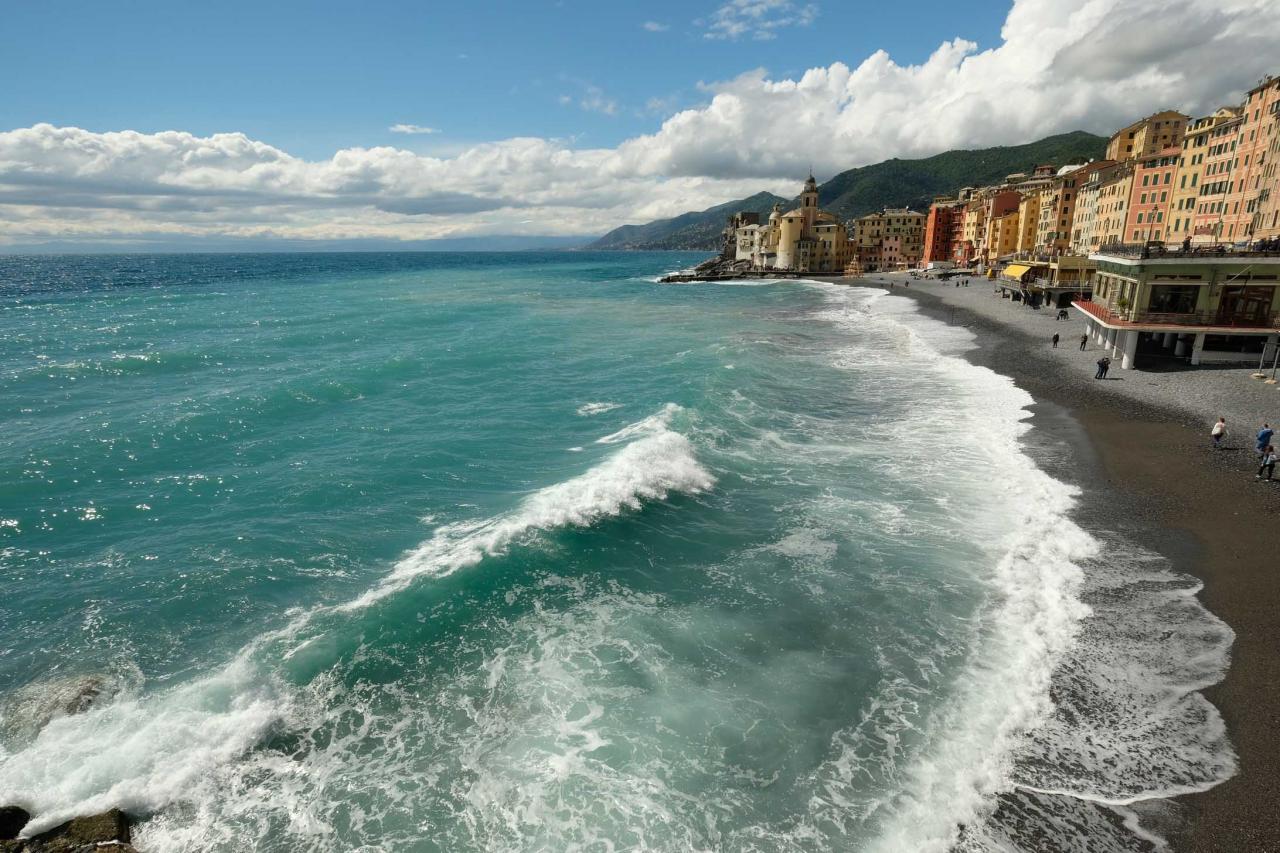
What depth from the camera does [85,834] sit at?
10367 mm

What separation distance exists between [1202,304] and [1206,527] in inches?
1145

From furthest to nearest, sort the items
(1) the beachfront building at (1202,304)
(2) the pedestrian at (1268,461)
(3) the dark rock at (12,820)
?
(1) the beachfront building at (1202,304) < (2) the pedestrian at (1268,461) < (3) the dark rock at (12,820)

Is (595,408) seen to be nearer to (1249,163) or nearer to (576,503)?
(576,503)

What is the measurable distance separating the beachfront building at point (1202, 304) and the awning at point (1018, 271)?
144 ft

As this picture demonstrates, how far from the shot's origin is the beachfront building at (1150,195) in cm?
6638

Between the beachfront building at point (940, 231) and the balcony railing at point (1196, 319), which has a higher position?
the beachfront building at point (940, 231)

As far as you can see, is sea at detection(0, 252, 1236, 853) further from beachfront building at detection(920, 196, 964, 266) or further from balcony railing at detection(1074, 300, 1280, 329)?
beachfront building at detection(920, 196, 964, 266)

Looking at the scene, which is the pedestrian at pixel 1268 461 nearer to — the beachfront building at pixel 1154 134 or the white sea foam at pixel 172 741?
the white sea foam at pixel 172 741

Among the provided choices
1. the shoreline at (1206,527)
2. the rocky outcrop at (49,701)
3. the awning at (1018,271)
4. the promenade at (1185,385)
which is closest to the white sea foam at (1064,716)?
the shoreline at (1206,527)

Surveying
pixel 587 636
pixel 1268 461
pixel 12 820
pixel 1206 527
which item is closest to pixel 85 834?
pixel 12 820

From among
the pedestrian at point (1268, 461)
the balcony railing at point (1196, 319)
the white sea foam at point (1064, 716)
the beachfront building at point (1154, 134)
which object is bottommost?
the white sea foam at point (1064, 716)

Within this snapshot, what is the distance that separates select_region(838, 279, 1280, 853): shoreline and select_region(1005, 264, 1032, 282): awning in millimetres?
→ 50384

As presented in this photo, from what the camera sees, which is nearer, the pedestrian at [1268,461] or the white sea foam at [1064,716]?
the white sea foam at [1064,716]

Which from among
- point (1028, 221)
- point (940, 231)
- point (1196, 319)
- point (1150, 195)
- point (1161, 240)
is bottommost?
point (1196, 319)
